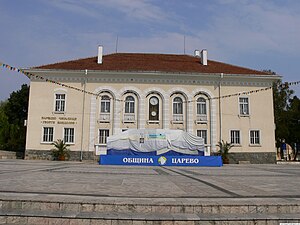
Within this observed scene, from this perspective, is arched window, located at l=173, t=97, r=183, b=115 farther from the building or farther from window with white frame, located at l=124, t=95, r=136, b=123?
window with white frame, located at l=124, t=95, r=136, b=123

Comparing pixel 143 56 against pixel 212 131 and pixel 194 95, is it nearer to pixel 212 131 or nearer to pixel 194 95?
pixel 194 95

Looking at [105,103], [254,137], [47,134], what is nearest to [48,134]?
[47,134]

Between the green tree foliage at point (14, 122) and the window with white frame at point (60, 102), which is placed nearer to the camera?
the window with white frame at point (60, 102)

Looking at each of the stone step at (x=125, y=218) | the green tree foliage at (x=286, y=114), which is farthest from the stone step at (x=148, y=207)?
the green tree foliage at (x=286, y=114)

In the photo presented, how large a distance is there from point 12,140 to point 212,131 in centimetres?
2320

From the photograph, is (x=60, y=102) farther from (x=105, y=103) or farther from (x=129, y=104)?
(x=129, y=104)

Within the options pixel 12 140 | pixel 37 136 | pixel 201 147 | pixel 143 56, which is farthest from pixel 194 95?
pixel 12 140

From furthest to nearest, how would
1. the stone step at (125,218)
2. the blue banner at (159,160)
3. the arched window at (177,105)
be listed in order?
1. the arched window at (177,105)
2. the blue banner at (159,160)
3. the stone step at (125,218)

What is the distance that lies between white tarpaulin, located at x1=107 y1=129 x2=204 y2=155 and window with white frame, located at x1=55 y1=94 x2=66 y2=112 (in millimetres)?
6722

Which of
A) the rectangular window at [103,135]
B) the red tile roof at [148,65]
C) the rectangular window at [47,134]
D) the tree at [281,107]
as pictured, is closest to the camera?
the rectangular window at [47,134]

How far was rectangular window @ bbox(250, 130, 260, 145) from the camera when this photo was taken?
2698cm

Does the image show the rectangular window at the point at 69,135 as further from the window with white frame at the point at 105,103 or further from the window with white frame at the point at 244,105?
the window with white frame at the point at 244,105

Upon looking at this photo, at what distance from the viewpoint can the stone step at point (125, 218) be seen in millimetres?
4781

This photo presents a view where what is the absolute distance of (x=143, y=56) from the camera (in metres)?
31.9
